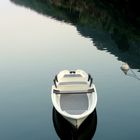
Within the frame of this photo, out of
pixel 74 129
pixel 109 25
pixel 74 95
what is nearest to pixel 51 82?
pixel 74 95

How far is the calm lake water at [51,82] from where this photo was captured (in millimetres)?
29922

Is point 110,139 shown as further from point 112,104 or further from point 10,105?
point 10,105

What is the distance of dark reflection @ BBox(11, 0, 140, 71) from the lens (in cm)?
5788

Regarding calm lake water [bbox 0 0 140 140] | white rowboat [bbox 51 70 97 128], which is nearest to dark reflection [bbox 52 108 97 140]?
calm lake water [bbox 0 0 140 140]

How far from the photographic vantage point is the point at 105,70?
44750 mm

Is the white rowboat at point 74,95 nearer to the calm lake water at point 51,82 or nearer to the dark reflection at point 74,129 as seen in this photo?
the dark reflection at point 74,129

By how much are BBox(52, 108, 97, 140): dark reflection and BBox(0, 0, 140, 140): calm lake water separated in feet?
1.26

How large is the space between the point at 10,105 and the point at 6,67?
12915mm

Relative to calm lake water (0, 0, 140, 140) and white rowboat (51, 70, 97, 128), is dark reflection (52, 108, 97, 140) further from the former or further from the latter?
white rowboat (51, 70, 97, 128)

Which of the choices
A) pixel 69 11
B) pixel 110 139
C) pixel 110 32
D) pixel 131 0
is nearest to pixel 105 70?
pixel 110 139

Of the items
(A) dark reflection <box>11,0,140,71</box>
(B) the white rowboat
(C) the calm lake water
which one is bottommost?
(A) dark reflection <box>11,0,140,71</box>

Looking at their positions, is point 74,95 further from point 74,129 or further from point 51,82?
point 51,82

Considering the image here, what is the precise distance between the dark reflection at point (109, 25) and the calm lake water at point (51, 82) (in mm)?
383

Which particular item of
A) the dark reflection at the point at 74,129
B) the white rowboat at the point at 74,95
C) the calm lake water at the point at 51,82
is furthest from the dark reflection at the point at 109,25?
the dark reflection at the point at 74,129
